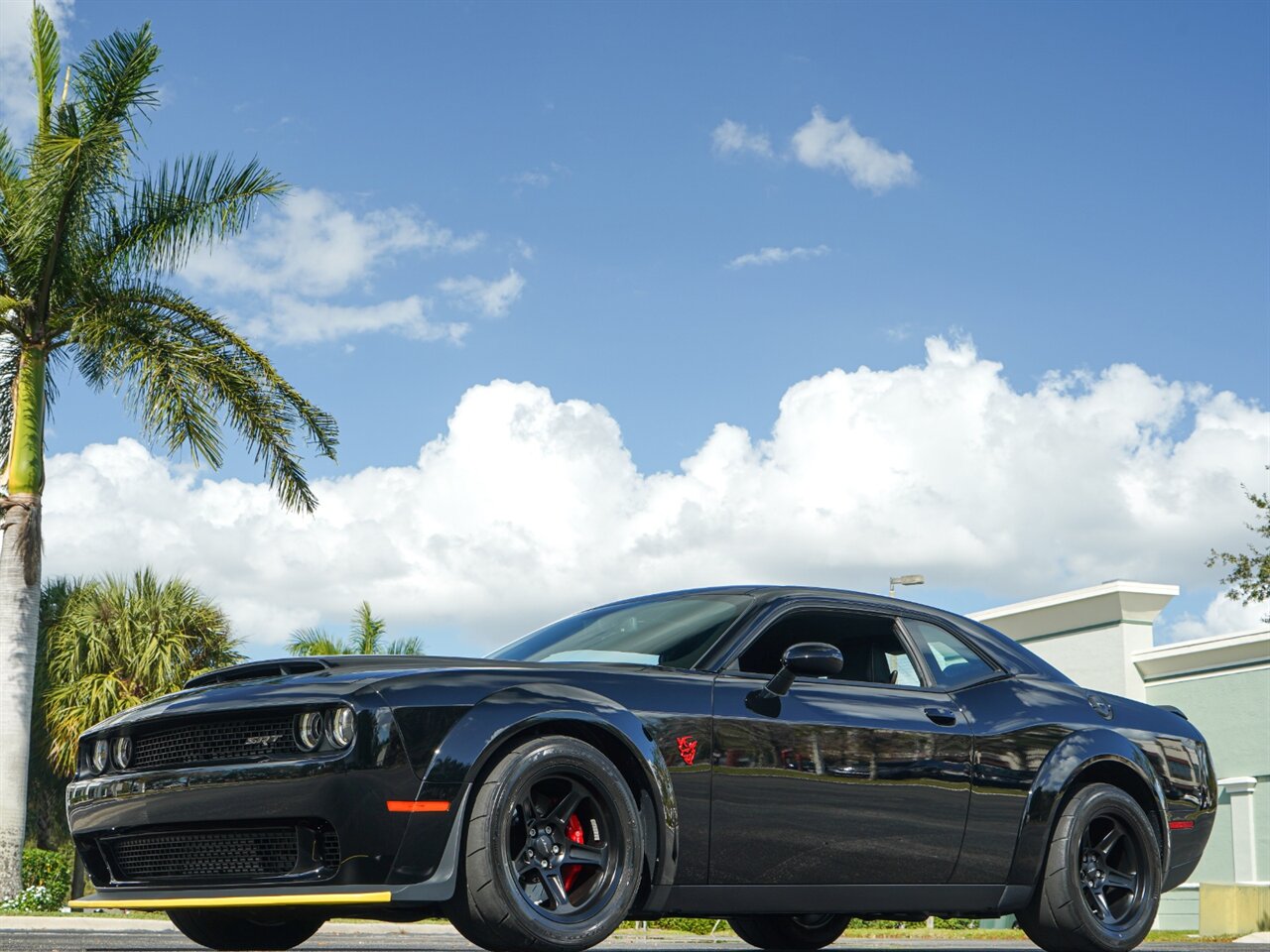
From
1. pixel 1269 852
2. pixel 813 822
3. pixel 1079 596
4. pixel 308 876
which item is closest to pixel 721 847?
pixel 813 822

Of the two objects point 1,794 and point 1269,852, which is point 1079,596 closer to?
point 1269,852

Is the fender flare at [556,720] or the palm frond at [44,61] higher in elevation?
the palm frond at [44,61]

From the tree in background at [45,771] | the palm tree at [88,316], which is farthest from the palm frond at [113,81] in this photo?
the tree in background at [45,771]

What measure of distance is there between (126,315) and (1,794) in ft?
19.8

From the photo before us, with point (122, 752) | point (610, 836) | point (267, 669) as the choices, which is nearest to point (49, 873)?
point (122, 752)

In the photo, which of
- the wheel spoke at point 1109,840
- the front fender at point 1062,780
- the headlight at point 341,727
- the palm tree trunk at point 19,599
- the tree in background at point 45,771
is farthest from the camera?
the tree in background at point 45,771

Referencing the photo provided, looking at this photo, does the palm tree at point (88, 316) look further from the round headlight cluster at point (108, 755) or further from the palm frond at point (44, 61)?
the round headlight cluster at point (108, 755)

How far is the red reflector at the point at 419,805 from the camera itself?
5086 mm

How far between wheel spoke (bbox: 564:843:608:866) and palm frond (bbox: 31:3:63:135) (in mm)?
17330

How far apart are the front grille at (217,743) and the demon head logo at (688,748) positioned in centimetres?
133

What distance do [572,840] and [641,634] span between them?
124cm

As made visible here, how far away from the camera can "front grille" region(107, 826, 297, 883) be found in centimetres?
525

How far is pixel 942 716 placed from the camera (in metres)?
6.66

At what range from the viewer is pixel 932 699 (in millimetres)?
6734
